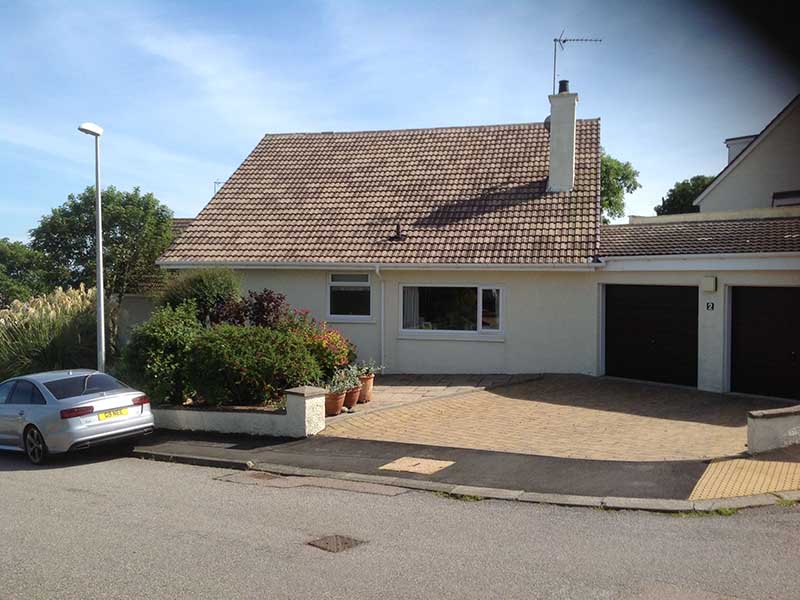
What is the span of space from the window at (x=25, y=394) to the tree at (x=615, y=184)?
124 ft

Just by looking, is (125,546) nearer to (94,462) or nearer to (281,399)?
(94,462)

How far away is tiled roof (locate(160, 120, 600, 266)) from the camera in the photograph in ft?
56.7

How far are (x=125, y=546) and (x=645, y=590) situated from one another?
4.50 meters

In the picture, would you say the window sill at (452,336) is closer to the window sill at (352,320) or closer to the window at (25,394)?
Result: the window sill at (352,320)

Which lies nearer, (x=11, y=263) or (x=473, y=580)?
(x=473, y=580)

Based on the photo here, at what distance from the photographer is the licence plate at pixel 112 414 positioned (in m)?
11.2

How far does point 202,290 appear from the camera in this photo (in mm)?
15727

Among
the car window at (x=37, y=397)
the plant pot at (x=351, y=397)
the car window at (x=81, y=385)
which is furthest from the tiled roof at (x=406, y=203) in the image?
the car window at (x=37, y=397)

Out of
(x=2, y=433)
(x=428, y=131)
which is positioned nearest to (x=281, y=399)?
(x=2, y=433)

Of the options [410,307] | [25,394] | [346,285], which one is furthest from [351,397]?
[346,285]

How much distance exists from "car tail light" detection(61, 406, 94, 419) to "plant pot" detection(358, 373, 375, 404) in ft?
15.8

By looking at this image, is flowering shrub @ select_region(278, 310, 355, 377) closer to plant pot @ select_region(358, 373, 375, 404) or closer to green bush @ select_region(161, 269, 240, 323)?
plant pot @ select_region(358, 373, 375, 404)

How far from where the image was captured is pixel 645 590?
5203mm

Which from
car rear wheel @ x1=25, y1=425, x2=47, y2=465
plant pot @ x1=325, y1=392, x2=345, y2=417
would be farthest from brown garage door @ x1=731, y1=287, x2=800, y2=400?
car rear wheel @ x1=25, y1=425, x2=47, y2=465
